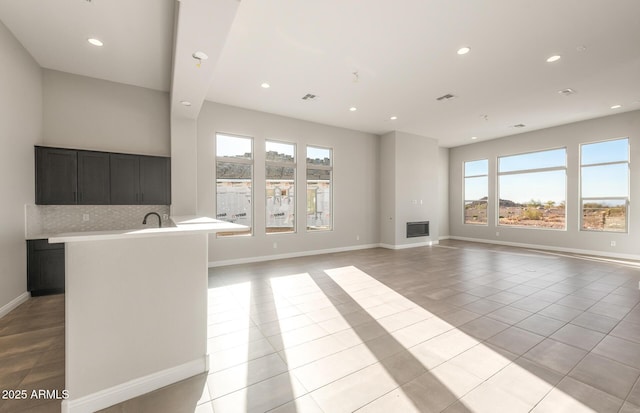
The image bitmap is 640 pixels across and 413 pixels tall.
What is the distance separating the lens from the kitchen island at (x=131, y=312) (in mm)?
1670

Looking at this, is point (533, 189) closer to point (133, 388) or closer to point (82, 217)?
point (133, 388)

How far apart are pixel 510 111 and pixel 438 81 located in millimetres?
2742

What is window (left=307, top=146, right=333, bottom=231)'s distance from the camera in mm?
6914

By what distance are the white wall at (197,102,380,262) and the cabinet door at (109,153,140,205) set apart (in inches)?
43.4

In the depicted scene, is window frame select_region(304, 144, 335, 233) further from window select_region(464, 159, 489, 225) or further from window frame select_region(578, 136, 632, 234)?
window frame select_region(578, 136, 632, 234)

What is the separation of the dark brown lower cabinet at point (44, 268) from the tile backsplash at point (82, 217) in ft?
0.71

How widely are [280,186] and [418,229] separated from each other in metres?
4.58

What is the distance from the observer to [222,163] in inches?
225

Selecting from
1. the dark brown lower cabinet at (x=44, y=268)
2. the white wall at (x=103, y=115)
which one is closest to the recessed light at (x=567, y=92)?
the white wall at (x=103, y=115)

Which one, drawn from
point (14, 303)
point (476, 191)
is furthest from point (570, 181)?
point (14, 303)

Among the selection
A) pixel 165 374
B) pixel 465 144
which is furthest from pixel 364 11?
pixel 465 144

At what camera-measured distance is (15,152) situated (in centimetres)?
339

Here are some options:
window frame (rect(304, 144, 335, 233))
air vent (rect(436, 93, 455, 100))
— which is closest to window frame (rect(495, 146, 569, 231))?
air vent (rect(436, 93, 455, 100))

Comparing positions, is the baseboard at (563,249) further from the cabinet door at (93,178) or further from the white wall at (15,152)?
the white wall at (15,152)
